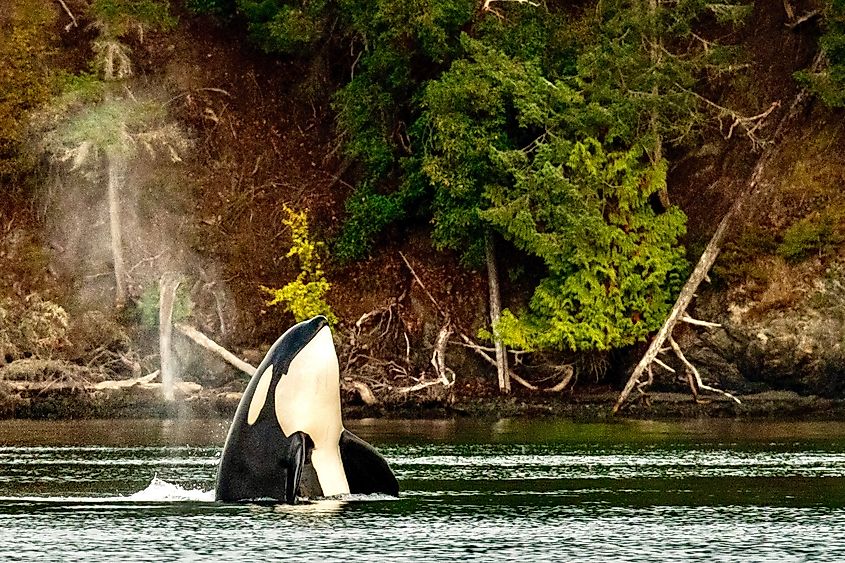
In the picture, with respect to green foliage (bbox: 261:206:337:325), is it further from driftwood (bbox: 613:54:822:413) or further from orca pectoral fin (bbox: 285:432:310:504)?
orca pectoral fin (bbox: 285:432:310:504)

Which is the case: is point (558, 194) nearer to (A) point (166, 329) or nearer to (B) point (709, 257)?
(B) point (709, 257)

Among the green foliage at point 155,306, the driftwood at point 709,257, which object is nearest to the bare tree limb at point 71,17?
the green foliage at point 155,306

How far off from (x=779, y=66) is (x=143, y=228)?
18.5 meters

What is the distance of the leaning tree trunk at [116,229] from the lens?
54156 millimetres

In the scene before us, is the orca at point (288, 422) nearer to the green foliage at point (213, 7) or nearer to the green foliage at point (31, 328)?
the green foliage at point (31, 328)

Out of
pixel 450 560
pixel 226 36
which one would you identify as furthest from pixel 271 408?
pixel 226 36

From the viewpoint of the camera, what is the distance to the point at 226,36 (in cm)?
6138

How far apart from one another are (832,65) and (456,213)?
10.5 meters

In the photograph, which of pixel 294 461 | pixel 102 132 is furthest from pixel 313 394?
pixel 102 132

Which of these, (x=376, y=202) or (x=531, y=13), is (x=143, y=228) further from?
(x=531, y=13)

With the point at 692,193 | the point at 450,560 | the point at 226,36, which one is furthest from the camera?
the point at 226,36

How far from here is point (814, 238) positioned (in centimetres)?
5122

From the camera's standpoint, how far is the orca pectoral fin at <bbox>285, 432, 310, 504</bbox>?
960 inches

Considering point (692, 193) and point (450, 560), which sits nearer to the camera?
point (450, 560)
